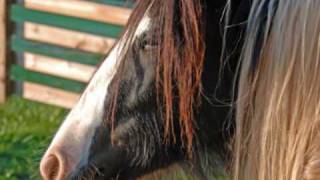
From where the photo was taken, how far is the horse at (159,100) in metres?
1.61

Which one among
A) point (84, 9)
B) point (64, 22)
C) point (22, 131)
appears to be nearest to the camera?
point (22, 131)

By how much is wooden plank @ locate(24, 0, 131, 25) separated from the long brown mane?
12.1 feet

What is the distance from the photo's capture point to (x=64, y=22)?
571 centimetres

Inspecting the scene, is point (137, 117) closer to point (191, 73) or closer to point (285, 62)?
point (191, 73)

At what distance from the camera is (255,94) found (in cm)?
160

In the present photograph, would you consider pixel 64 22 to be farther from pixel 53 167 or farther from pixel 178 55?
pixel 178 55

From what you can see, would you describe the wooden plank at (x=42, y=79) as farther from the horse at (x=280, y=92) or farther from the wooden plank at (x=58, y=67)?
the horse at (x=280, y=92)

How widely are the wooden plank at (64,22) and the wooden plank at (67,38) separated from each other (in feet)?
0.13

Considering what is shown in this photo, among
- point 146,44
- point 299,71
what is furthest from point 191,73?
point 299,71

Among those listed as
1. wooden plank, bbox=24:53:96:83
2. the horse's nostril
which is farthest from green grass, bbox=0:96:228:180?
the horse's nostril

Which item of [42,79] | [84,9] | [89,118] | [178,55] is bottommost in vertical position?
[42,79]

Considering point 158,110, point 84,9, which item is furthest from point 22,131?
point 158,110

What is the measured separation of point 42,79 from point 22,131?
0.90 m

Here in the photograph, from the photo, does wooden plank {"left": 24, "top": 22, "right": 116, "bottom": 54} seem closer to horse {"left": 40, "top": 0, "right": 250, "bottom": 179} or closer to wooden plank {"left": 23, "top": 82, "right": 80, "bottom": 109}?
wooden plank {"left": 23, "top": 82, "right": 80, "bottom": 109}
